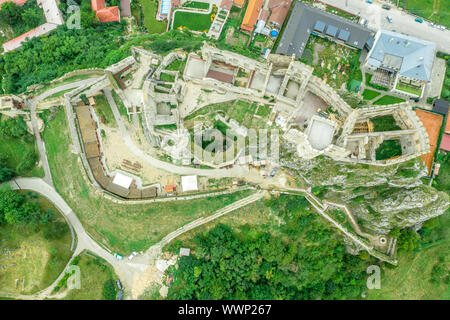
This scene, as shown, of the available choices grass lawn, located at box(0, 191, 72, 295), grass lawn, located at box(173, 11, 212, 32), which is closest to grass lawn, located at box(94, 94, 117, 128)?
grass lawn, located at box(0, 191, 72, 295)

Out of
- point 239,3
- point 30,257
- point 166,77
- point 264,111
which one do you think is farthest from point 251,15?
point 30,257

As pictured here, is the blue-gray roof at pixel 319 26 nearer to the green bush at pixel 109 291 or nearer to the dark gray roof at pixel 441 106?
the dark gray roof at pixel 441 106

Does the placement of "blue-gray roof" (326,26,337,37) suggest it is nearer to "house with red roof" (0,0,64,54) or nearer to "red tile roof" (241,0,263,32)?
"red tile roof" (241,0,263,32)

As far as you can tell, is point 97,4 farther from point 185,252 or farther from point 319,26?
point 185,252

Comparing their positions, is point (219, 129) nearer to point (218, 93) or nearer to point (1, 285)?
point (218, 93)

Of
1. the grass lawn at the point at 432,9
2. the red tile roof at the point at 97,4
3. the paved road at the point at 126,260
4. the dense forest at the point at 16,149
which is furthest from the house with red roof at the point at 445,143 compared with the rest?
the dense forest at the point at 16,149

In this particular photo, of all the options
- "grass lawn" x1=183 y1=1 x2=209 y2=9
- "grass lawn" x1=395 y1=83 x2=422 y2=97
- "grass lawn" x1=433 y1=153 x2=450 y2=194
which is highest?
"grass lawn" x1=183 y1=1 x2=209 y2=9
